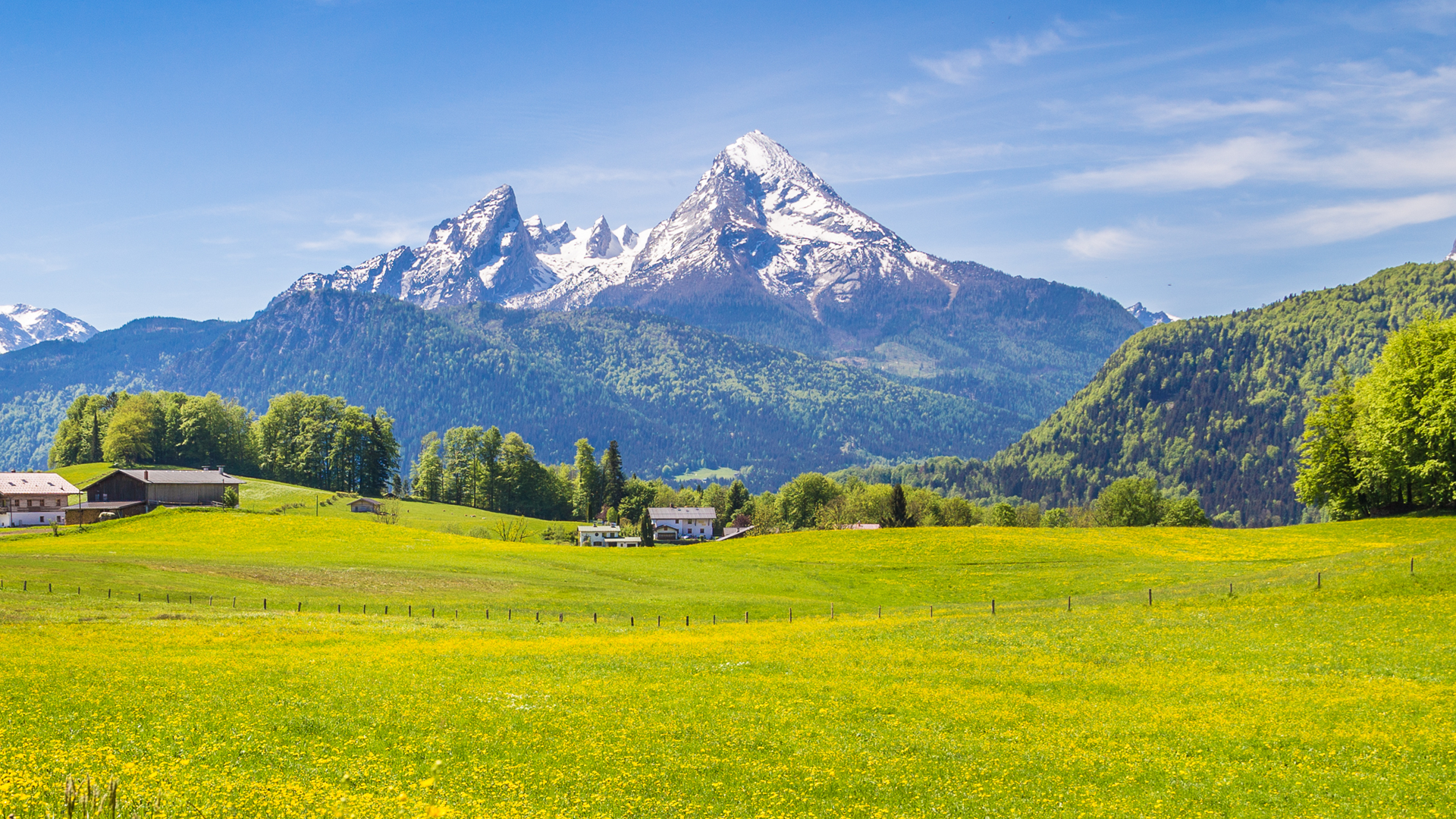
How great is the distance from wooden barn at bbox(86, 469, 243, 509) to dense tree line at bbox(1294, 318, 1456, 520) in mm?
159327

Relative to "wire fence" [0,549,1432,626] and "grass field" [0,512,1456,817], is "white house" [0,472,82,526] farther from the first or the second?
"wire fence" [0,549,1432,626]

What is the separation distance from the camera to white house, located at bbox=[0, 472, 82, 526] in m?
129

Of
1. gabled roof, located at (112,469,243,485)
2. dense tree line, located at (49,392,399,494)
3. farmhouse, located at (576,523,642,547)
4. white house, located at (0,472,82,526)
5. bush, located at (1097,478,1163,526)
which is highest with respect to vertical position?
dense tree line, located at (49,392,399,494)

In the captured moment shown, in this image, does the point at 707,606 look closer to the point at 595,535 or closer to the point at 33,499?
the point at 595,535

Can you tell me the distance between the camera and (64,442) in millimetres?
193875

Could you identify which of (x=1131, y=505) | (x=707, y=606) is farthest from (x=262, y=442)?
(x=1131, y=505)

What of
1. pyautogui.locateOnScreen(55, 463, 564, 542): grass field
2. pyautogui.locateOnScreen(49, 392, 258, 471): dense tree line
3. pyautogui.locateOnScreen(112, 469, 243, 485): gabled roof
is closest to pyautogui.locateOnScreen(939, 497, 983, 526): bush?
pyautogui.locateOnScreen(55, 463, 564, 542): grass field

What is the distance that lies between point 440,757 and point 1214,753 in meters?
22.7

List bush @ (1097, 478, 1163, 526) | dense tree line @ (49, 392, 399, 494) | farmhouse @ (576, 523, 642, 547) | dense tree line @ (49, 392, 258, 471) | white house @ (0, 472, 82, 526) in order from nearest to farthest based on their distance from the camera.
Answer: white house @ (0, 472, 82, 526) < farmhouse @ (576, 523, 642, 547) < bush @ (1097, 478, 1163, 526) < dense tree line @ (49, 392, 258, 471) < dense tree line @ (49, 392, 399, 494)

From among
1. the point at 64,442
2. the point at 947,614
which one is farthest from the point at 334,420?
the point at 947,614

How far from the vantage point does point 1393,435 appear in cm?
8556

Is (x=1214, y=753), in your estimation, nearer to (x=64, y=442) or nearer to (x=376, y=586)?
(x=376, y=586)

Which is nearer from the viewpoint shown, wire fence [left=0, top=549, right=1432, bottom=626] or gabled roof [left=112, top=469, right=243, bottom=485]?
wire fence [left=0, top=549, right=1432, bottom=626]

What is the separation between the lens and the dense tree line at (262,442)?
190 metres
